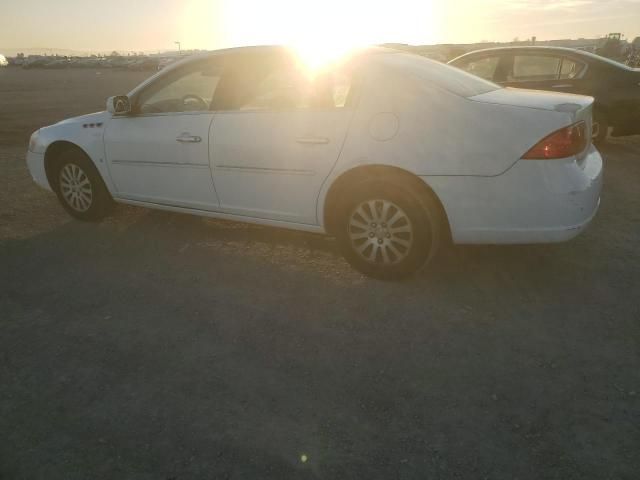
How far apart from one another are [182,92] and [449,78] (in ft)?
8.38

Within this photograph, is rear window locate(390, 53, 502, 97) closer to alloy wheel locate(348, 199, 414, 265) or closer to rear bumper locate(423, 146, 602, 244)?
rear bumper locate(423, 146, 602, 244)

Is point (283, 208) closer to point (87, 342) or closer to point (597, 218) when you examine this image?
point (87, 342)

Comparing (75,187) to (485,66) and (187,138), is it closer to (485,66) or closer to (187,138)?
(187,138)

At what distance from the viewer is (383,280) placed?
375cm

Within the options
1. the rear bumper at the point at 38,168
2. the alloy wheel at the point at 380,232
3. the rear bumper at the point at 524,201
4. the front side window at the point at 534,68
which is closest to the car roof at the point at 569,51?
the front side window at the point at 534,68

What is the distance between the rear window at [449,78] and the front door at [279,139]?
1.84 ft

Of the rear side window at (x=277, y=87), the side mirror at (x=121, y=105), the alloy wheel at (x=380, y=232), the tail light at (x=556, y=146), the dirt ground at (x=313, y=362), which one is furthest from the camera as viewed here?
the side mirror at (x=121, y=105)

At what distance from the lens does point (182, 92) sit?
4.79 metres

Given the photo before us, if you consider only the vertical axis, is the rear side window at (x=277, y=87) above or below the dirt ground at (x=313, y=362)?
above

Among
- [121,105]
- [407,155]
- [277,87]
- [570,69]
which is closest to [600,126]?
[570,69]

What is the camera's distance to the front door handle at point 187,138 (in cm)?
412

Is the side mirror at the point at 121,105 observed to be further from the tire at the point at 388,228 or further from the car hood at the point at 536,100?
the car hood at the point at 536,100

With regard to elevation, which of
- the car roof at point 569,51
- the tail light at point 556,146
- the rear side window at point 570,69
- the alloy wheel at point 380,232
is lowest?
the alloy wheel at point 380,232

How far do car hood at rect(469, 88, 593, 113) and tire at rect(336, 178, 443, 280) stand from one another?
796 millimetres
